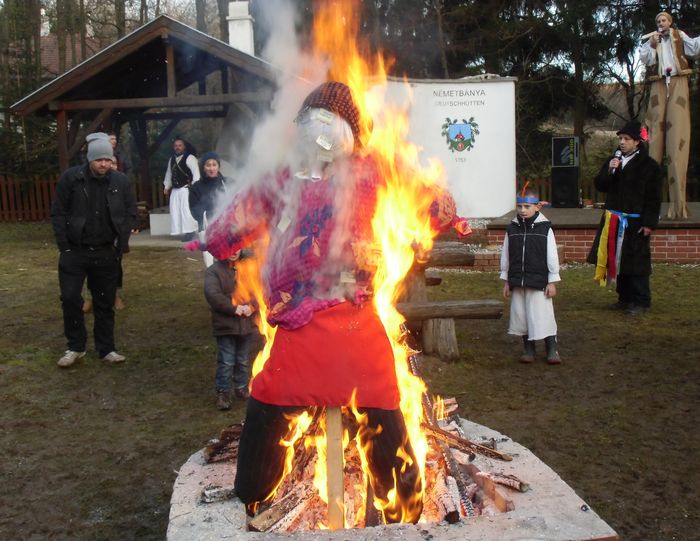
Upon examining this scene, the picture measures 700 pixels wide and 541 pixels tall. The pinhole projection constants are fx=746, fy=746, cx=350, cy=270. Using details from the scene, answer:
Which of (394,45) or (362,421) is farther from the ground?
(394,45)

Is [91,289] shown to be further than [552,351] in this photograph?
Yes

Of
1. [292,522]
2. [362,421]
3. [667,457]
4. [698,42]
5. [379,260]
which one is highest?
[698,42]

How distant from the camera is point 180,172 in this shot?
1309cm

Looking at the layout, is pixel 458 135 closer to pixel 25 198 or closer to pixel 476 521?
pixel 476 521

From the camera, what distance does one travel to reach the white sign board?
13.9 meters

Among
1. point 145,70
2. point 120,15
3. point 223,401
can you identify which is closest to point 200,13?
point 120,15

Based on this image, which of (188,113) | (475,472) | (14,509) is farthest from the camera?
Answer: (188,113)

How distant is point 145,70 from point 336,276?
43.0 feet

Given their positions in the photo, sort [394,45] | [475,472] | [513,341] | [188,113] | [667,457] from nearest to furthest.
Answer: [475,472] → [667,457] → [513,341] → [394,45] → [188,113]

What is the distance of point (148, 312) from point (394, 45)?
878 centimetres

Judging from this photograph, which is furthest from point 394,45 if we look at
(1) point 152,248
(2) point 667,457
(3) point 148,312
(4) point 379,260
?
(4) point 379,260

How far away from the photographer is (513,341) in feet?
23.1

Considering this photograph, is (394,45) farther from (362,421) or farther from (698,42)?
(362,421)

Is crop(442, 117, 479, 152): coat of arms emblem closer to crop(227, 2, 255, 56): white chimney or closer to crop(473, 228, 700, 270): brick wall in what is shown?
crop(473, 228, 700, 270): brick wall
